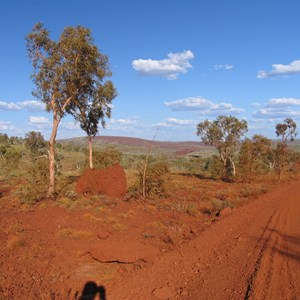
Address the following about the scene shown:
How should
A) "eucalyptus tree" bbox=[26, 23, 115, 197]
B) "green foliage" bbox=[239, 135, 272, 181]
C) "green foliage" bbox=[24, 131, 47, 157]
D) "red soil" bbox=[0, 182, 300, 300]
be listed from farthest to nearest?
"green foliage" bbox=[239, 135, 272, 181], "green foliage" bbox=[24, 131, 47, 157], "eucalyptus tree" bbox=[26, 23, 115, 197], "red soil" bbox=[0, 182, 300, 300]

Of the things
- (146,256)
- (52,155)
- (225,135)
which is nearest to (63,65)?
(52,155)

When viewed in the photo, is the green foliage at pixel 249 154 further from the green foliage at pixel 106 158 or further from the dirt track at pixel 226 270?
the dirt track at pixel 226 270

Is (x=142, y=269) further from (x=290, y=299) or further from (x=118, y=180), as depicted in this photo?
(x=118, y=180)

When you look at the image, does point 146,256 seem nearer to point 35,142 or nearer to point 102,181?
point 102,181

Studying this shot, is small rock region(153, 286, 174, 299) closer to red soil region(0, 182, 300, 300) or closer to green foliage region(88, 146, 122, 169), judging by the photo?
red soil region(0, 182, 300, 300)

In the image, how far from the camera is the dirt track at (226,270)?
7.24 metres

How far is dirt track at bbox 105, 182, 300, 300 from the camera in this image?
7238mm

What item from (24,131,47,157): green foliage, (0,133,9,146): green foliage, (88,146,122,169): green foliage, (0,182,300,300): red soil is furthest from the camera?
(0,133,9,146): green foliage

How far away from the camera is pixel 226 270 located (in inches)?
337

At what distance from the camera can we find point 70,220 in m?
14.4

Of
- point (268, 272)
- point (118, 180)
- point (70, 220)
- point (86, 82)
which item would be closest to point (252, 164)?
point (118, 180)

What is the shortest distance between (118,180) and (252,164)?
23274 millimetres

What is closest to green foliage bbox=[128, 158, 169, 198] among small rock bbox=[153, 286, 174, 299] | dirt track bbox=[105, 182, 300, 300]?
dirt track bbox=[105, 182, 300, 300]

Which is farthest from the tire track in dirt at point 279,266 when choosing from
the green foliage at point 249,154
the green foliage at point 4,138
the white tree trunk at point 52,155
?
the green foliage at point 4,138
